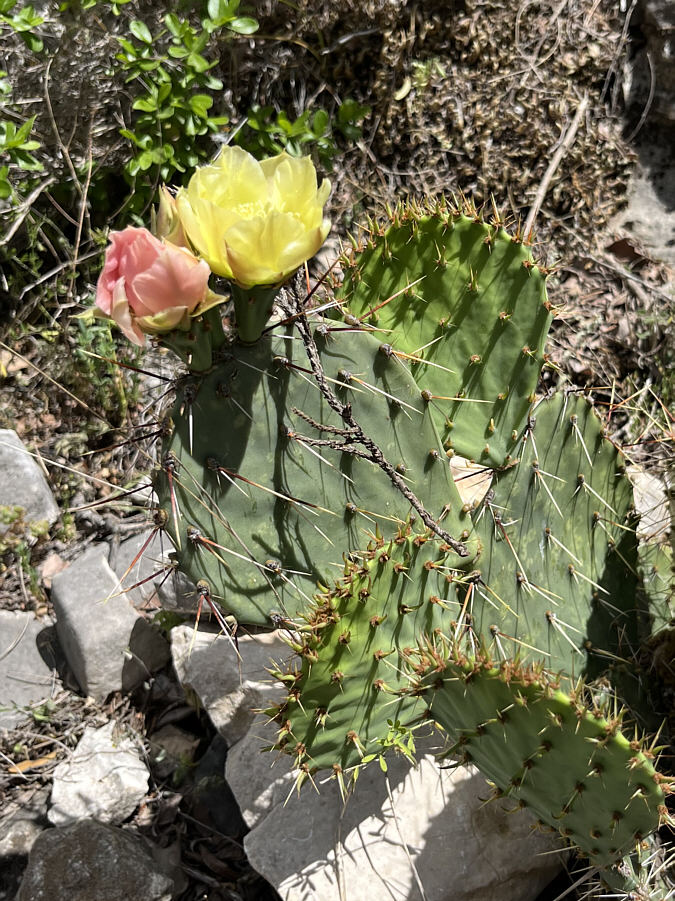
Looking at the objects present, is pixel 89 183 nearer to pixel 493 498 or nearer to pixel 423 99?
pixel 423 99

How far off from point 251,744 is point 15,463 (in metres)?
1.18

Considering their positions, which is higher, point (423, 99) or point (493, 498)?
point (423, 99)

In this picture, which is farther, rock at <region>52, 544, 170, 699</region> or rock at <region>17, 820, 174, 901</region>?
rock at <region>52, 544, 170, 699</region>

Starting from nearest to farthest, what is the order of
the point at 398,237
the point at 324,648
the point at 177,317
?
1. the point at 177,317
2. the point at 324,648
3. the point at 398,237

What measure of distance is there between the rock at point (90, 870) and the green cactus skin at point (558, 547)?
101 centimetres

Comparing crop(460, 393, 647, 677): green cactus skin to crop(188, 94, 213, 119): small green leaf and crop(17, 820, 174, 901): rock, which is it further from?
crop(188, 94, 213, 119): small green leaf

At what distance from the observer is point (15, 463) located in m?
2.51

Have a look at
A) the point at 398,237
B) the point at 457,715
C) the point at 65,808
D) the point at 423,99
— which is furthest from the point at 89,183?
the point at 457,715

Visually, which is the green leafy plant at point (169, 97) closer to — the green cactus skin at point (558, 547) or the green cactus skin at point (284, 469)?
the green cactus skin at point (284, 469)

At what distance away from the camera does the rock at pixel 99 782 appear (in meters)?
2.04

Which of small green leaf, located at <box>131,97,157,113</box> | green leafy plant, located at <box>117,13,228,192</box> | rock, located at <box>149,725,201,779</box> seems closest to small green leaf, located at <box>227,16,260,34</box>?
green leafy plant, located at <box>117,13,228,192</box>

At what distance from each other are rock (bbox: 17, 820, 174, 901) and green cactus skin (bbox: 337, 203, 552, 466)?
1236 millimetres

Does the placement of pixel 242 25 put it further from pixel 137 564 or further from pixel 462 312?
pixel 137 564

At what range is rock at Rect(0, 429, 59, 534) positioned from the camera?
250 cm
